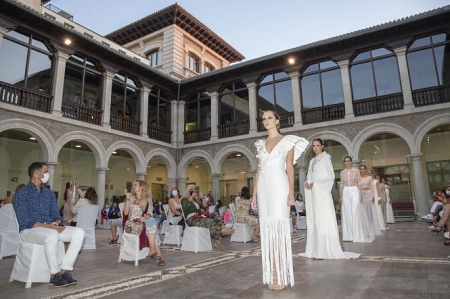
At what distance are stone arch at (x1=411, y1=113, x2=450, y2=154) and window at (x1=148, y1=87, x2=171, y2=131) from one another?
42.7ft

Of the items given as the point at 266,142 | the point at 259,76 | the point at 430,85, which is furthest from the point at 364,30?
the point at 266,142

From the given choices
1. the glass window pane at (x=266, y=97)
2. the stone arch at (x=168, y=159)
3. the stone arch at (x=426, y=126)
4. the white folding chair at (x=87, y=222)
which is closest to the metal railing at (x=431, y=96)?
the stone arch at (x=426, y=126)

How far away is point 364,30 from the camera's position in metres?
13.7

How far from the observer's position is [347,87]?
47.9 ft

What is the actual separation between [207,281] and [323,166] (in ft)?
9.36

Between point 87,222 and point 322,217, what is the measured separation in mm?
5248

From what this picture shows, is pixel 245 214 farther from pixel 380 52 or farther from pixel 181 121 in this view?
pixel 181 121

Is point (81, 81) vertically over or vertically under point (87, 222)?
over

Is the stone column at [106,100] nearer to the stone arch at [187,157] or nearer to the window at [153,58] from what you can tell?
the stone arch at [187,157]

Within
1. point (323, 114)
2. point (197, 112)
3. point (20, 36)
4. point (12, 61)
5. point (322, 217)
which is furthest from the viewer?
point (197, 112)

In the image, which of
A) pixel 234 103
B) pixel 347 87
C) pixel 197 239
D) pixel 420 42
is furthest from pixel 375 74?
pixel 197 239

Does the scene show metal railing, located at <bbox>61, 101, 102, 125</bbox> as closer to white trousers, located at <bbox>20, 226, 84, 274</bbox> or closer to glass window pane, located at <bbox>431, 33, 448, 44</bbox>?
white trousers, located at <bbox>20, 226, 84, 274</bbox>

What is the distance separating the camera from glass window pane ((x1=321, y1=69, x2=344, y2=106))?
598 inches

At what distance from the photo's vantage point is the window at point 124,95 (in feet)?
52.9
